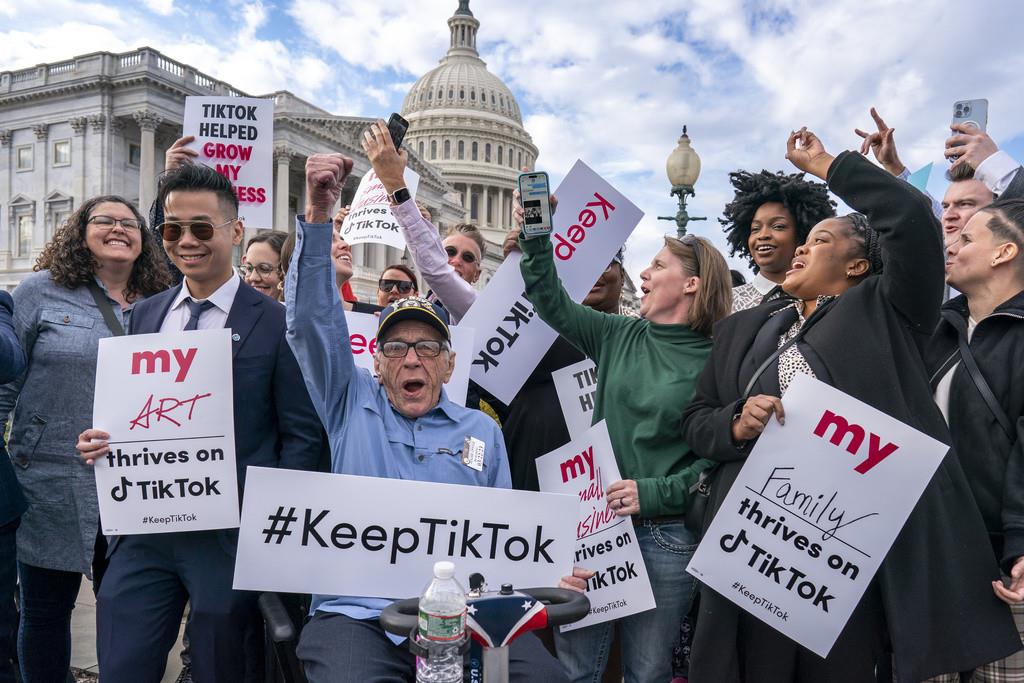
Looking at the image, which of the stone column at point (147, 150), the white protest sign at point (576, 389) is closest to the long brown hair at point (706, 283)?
the white protest sign at point (576, 389)

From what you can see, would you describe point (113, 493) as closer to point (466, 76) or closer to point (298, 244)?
point (298, 244)

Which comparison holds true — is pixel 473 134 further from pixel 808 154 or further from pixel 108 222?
pixel 808 154

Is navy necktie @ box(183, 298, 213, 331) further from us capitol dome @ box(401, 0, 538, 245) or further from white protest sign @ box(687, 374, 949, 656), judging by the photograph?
us capitol dome @ box(401, 0, 538, 245)

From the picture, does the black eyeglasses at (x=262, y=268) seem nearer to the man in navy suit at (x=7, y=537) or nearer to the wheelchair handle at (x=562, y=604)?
the man in navy suit at (x=7, y=537)

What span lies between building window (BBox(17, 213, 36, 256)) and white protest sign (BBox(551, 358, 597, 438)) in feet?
145

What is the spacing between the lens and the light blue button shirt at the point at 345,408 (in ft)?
8.95

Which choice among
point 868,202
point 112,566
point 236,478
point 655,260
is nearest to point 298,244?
point 236,478

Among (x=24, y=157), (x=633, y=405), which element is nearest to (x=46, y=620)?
(x=633, y=405)

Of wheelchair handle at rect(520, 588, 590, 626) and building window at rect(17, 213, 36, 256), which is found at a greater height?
building window at rect(17, 213, 36, 256)

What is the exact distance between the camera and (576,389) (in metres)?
3.75

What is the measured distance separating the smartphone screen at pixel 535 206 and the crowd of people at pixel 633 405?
56 millimetres

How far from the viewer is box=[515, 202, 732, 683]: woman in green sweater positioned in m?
3.00

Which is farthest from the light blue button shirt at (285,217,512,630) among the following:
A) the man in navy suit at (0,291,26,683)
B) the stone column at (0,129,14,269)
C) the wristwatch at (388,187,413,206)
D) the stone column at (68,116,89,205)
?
the stone column at (0,129,14,269)

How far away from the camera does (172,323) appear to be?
2998mm
